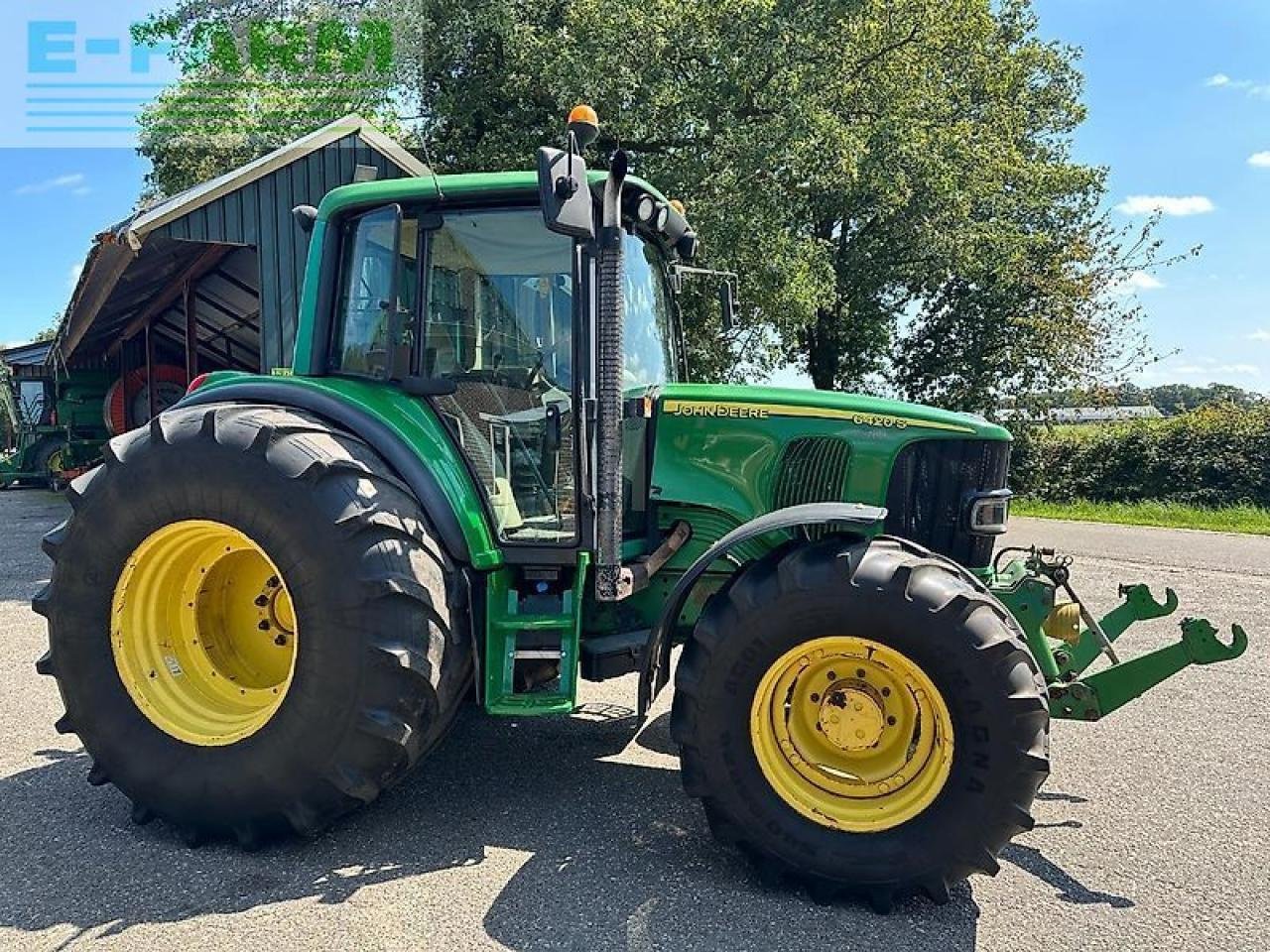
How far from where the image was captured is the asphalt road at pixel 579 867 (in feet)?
Answer: 9.01

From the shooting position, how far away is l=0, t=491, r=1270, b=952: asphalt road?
9.01 feet

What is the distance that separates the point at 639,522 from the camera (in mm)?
3781

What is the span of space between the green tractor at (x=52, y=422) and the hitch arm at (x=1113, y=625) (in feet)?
63.7

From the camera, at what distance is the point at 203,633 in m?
3.65

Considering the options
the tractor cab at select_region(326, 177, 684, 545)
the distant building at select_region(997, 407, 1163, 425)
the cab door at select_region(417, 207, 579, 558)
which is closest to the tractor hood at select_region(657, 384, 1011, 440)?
the tractor cab at select_region(326, 177, 684, 545)

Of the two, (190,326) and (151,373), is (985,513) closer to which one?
(190,326)

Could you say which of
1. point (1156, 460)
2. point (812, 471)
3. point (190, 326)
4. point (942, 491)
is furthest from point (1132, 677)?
point (1156, 460)

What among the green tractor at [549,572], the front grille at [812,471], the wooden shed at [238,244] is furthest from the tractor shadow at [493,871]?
the wooden shed at [238,244]

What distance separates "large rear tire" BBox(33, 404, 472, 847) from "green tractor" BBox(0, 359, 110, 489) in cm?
1738

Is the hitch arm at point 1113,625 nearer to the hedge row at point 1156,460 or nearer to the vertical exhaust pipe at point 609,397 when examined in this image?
the vertical exhaust pipe at point 609,397

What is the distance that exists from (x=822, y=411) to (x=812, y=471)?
0.81ft

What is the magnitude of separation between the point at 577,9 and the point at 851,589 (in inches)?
484

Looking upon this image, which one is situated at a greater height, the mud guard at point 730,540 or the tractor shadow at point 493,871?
the mud guard at point 730,540

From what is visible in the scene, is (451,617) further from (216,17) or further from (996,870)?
(216,17)
